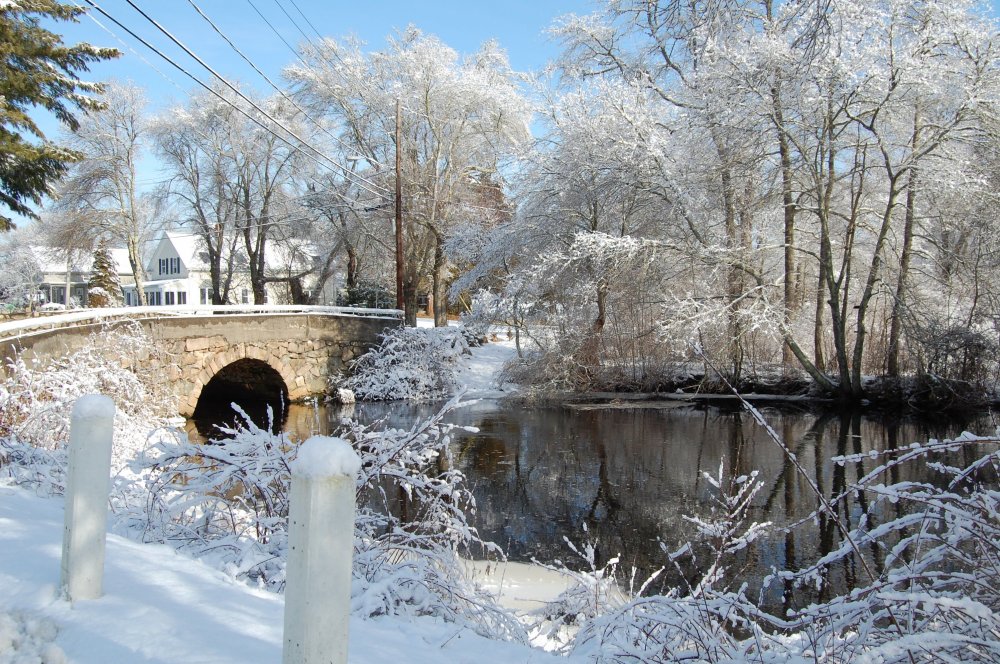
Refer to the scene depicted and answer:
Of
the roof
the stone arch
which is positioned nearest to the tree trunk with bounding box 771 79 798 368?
the stone arch

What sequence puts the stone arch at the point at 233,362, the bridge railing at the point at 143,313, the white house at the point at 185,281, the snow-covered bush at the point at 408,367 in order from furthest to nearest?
1. the white house at the point at 185,281
2. the snow-covered bush at the point at 408,367
3. the stone arch at the point at 233,362
4. the bridge railing at the point at 143,313

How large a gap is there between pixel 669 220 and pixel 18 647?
1779cm

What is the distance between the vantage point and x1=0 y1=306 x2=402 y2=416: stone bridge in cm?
974

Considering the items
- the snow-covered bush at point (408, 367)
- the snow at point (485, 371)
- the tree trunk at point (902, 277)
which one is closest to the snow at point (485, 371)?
the snow at point (485, 371)

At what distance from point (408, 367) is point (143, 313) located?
25.3 ft

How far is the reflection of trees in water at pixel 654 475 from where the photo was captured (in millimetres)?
6656

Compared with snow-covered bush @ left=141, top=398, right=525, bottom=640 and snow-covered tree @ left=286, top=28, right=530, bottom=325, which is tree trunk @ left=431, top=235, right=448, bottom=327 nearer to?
snow-covered tree @ left=286, top=28, right=530, bottom=325

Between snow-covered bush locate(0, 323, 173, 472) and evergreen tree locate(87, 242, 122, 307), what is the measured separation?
21.8 metres

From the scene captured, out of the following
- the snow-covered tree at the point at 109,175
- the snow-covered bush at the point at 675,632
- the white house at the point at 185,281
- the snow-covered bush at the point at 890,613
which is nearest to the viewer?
the snow-covered bush at the point at 890,613

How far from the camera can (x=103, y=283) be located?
107ft

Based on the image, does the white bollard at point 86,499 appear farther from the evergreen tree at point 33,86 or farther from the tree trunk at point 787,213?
the tree trunk at point 787,213

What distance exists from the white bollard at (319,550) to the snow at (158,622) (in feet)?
2.12

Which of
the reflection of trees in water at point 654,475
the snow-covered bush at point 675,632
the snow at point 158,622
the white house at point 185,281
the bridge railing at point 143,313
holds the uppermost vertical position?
the white house at point 185,281

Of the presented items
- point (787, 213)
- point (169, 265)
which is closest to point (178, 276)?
point (169, 265)
